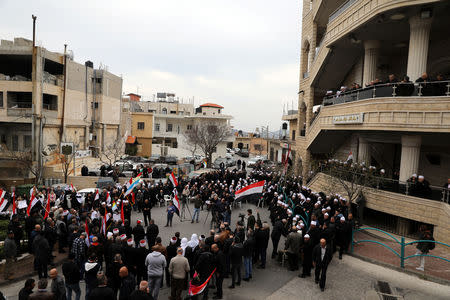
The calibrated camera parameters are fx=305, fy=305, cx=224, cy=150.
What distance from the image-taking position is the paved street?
31.0ft

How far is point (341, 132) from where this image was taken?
23.1 metres

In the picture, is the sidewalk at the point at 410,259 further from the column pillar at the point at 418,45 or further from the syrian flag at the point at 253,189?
the column pillar at the point at 418,45

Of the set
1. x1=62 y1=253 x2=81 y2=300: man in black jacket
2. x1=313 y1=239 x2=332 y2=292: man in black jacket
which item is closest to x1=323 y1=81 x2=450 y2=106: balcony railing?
x1=313 y1=239 x2=332 y2=292: man in black jacket

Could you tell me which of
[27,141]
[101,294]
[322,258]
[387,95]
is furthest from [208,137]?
[101,294]

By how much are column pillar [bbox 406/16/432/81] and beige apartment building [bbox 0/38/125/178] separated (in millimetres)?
A: 31697

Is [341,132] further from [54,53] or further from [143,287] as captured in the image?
[54,53]

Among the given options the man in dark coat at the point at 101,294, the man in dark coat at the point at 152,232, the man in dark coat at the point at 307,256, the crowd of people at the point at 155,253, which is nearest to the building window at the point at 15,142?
the crowd of people at the point at 155,253

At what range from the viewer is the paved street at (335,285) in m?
9.45

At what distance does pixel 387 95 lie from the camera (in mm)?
15453

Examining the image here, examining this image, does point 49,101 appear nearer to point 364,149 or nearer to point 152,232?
point 152,232

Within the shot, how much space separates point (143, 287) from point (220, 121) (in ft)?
168

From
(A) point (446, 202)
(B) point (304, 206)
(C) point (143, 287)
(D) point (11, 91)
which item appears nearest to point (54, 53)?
(D) point (11, 91)

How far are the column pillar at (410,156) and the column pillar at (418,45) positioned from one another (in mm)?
3103

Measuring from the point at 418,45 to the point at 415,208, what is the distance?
7.92 m
